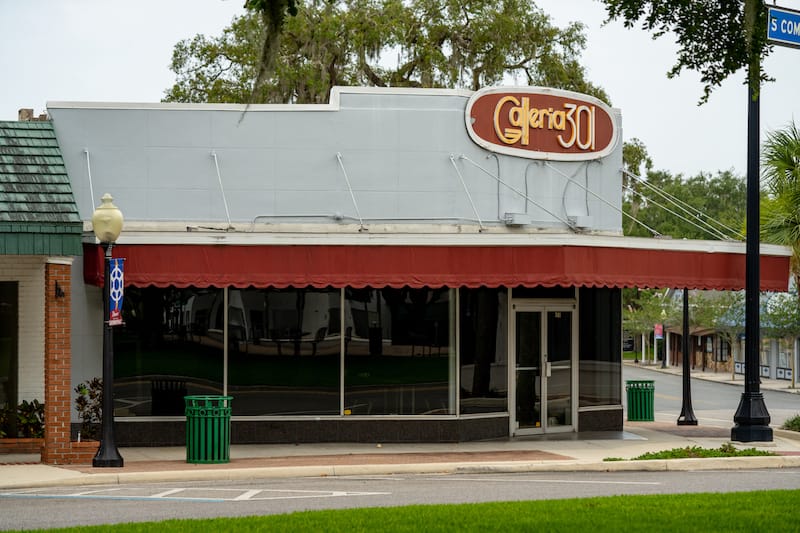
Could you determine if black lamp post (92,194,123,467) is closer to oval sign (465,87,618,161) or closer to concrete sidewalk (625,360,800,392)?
oval sign (465,87,618,161)

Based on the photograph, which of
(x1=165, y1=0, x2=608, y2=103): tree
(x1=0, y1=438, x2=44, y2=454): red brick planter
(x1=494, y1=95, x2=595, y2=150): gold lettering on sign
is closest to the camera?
(x1=0, y1=438, x2=44, y2=454): red brick planter

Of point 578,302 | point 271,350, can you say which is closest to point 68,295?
point 271,350

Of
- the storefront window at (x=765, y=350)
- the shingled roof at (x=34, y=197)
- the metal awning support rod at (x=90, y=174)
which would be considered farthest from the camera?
the storefront window at (x=765, y=350)

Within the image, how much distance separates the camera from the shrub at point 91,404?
1789 centimetres

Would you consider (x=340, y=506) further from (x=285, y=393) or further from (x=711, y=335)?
(x=711, y=335)

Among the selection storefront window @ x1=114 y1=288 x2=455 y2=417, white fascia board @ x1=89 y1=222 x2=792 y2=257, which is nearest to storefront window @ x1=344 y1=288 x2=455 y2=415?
storefront window @ x1=114 y1=288 x2=455 y2=417

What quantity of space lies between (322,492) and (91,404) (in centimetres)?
588

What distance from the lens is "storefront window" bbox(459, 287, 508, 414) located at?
19984 mm

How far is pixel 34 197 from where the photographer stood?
54.9 feet

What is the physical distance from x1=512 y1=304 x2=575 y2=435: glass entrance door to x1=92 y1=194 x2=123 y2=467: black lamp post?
7432 mm

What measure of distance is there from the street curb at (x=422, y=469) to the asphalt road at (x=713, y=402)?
9777 millimetres

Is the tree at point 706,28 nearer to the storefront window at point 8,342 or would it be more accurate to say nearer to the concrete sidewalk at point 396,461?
the concrete sidewalk at point 396,461

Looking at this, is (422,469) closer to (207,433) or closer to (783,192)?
(207,433)

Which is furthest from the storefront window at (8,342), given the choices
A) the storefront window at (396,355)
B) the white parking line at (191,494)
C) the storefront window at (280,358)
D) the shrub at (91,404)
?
the storefront window at (396,355)
